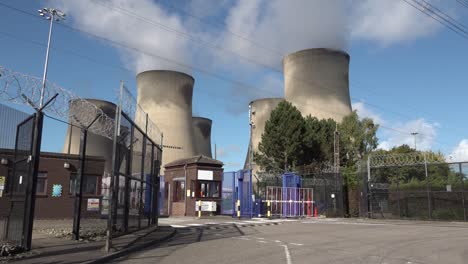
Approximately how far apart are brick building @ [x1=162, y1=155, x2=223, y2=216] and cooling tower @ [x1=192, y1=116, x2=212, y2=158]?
4589 centimetres

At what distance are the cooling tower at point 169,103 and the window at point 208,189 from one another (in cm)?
2373

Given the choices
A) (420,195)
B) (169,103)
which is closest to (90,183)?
(420,195)

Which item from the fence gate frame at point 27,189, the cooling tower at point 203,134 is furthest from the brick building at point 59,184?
the cooling tower at point 203,134

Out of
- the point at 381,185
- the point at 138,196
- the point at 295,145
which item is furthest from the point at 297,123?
the point at 138,196

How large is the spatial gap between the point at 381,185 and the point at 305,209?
219 inches

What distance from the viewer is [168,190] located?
34688mm

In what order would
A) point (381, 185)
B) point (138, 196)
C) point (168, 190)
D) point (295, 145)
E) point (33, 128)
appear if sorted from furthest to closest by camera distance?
point (295, 145), point (168, 190), point (381, 185), point (138, 196), point (33, 128)

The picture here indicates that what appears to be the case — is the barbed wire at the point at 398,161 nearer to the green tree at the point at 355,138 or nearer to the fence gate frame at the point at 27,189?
the green tree at the point at 355,138

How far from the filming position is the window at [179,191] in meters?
32.1

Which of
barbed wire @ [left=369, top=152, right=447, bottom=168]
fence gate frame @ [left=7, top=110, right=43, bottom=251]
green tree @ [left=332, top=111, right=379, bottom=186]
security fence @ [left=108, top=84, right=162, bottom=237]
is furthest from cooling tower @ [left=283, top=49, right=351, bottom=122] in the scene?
fence gate frame @ [left=7, top=110, right=43, bottom=251]

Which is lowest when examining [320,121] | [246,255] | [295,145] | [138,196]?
[246,255]

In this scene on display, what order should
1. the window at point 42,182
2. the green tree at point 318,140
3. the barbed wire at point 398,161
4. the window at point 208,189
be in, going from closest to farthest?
1. the window at point 42,182
2. the barbed wire at point 398,161
3. the window at point 208,189
4. the green tree at point 318,140

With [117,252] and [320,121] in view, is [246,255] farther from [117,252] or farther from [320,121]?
[320,121]

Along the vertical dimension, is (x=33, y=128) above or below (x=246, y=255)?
above
